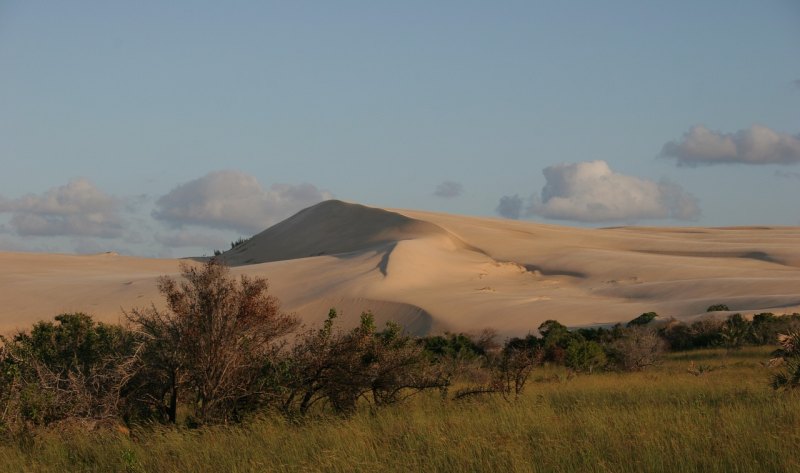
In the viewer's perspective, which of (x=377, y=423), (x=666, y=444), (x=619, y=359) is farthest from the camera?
(x=619, y=359)

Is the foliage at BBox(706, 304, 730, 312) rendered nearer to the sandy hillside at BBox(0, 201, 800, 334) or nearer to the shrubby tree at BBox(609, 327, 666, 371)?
the sandy hillside at BBox(0, 201, 800, 334)

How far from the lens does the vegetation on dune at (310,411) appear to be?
30.9 ft

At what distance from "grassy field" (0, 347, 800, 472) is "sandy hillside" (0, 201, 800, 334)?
23701mm

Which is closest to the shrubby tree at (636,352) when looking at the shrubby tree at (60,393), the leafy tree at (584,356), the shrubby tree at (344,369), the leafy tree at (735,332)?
the leafy tree at (584,356)

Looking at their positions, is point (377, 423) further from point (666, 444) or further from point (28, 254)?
point (28, 254)

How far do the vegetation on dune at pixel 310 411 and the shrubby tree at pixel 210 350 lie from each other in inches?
0.7

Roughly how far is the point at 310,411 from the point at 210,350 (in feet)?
5.89

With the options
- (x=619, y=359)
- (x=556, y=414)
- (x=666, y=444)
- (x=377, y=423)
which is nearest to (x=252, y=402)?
(x=377, y=423)

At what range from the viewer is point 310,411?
1268 cm

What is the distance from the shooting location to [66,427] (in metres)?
11.3

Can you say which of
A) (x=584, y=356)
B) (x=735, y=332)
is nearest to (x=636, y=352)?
(x=584, y=356)

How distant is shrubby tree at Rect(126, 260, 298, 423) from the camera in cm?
1161

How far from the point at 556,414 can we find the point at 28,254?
59297 mm

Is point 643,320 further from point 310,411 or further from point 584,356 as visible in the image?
point 310,411
